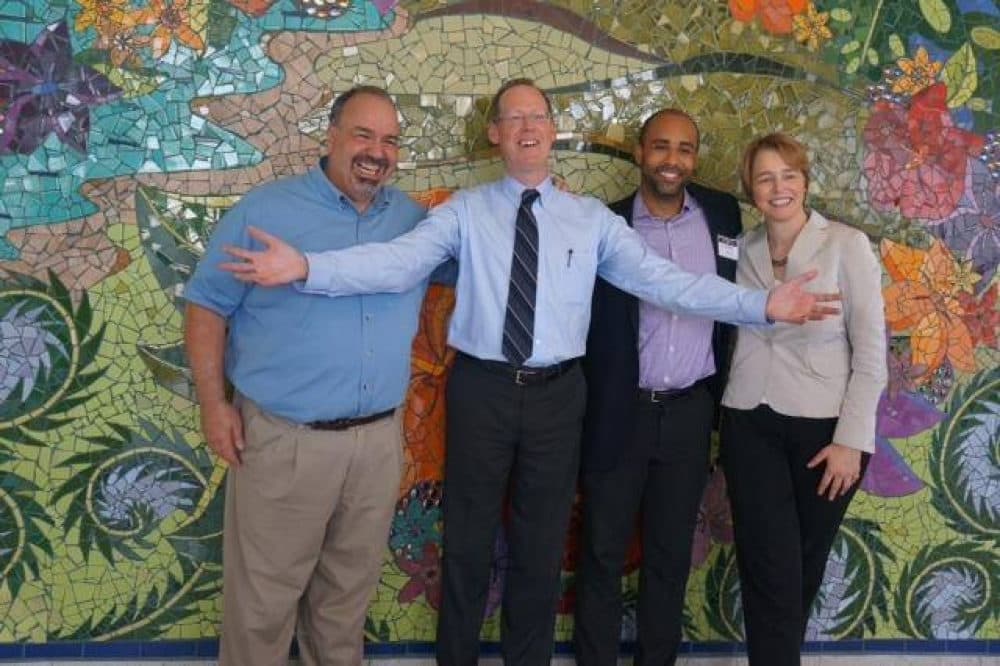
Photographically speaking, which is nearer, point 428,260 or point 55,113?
point 428,260

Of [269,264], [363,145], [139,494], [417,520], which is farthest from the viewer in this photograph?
[417,520]

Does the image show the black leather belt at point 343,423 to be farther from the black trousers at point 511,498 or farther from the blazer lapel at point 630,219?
the blazer lapel at point 630,219

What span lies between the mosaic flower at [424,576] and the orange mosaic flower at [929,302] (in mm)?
1963

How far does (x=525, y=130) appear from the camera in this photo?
2.75 meters

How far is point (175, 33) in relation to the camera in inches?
115

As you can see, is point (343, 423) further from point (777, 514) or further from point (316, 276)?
point (777, 514)

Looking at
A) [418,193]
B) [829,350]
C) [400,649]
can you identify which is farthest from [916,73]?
[400,649]

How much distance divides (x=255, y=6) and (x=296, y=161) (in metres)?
0.54

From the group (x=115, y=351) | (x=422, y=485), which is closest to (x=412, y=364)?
(x=422, y=485)

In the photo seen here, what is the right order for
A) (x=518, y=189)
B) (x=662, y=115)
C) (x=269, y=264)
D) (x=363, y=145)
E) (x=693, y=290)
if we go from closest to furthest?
(x=269, y=264) → (x=363, y=145) → (x=693, y=290) → (x=518, y=189) → (x=662, y=115)

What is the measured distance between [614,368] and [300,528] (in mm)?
1120

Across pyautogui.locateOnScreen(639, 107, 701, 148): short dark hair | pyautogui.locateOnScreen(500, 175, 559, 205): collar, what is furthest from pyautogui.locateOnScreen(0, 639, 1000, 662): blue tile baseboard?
pyautogui.locateOnScreen(639, 107, 701, 148): short dark hair

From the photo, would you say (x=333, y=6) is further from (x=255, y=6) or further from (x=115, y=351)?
(x=115, y=351)

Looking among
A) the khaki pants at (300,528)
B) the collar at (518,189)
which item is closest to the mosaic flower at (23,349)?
the khaki pants at (300,528)
